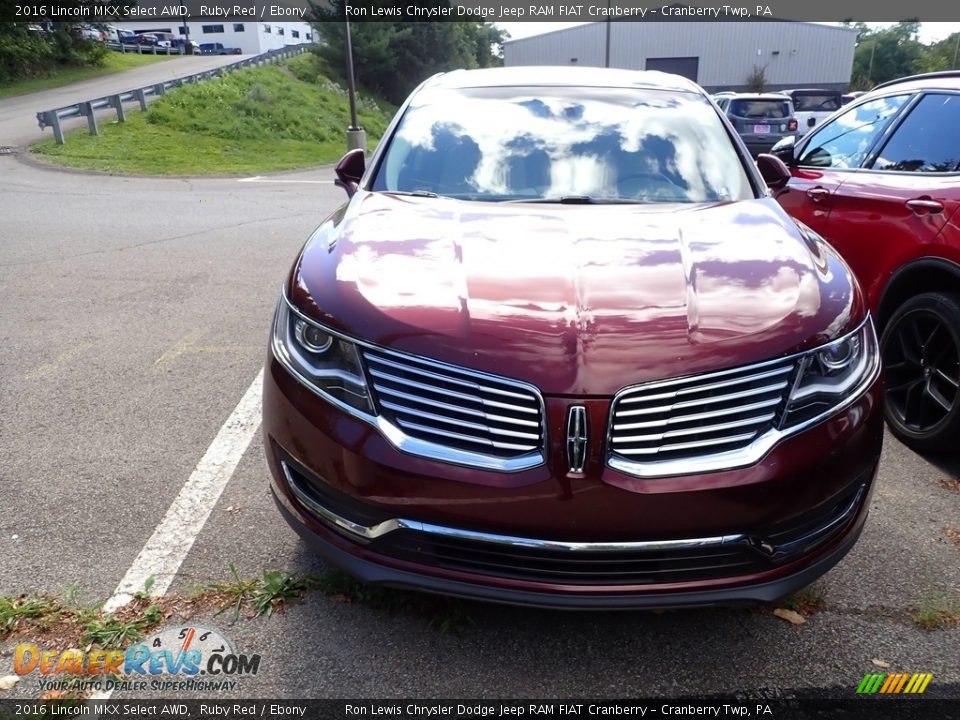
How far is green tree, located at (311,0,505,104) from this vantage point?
38.2 metres

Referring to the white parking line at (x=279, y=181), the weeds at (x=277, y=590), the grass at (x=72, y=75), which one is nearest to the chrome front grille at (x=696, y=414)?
the weeds at (x=277, y=590)

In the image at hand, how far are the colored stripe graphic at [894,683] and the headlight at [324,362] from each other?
1633mm

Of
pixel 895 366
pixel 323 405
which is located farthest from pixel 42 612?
pixel 895 366

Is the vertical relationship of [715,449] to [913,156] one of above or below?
below

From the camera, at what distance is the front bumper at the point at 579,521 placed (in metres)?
1.88

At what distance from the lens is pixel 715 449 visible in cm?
194

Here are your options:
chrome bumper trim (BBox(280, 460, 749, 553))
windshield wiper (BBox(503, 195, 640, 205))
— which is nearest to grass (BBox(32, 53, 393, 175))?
windshield wiper (BBox(503, 195, 640, 205))

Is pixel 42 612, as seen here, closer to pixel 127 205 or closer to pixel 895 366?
pixel 895 366

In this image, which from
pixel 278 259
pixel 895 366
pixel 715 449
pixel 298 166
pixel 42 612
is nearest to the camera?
pixel 715 449

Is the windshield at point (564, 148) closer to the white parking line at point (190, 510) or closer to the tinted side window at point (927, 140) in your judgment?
the tinted side window at point (927, 140)

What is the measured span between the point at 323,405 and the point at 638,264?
1060mm

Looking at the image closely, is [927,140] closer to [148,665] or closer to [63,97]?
[148,665]

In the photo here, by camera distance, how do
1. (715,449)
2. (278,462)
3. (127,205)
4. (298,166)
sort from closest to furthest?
(715,449)
(278,462)
(127,205)
(298,166)

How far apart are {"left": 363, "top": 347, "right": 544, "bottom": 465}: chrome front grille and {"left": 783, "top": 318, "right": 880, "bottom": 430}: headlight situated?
70cm
